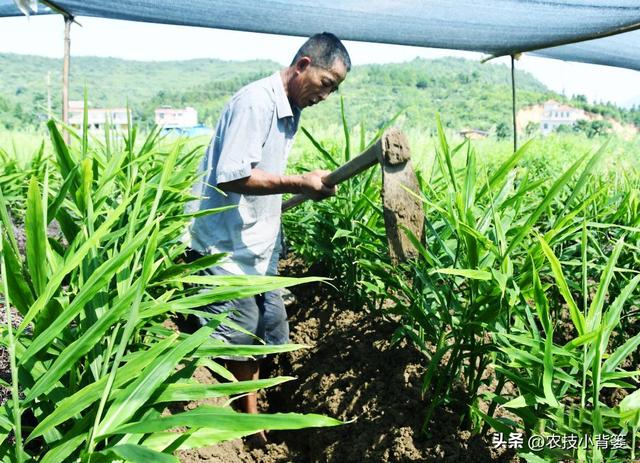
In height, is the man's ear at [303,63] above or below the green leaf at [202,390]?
above

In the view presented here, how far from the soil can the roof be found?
2.08m

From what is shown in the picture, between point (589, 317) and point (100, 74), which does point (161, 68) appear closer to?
point (100, 74)

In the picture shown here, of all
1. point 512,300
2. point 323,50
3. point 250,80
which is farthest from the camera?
point 250,80

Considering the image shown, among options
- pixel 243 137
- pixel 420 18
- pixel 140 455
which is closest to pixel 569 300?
pixel 140 455

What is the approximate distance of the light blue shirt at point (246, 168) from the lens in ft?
5.85

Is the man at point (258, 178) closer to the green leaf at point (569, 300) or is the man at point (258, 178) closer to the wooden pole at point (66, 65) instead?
the green leaf at point (569, 300)

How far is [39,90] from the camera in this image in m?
42.9

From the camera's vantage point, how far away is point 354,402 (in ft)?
5.94

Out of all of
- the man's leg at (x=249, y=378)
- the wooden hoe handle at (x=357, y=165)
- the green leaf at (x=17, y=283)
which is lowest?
the man's leg at (x=249, y=378)

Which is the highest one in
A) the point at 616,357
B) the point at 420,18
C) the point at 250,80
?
the point at 250,80

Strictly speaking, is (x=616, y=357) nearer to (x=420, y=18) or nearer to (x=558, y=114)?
(x=420, y=18)

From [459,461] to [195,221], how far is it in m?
1.16

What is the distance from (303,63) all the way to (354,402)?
1090mm

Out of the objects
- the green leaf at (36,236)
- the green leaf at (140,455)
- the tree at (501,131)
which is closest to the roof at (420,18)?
the green leaf at (36,236)
